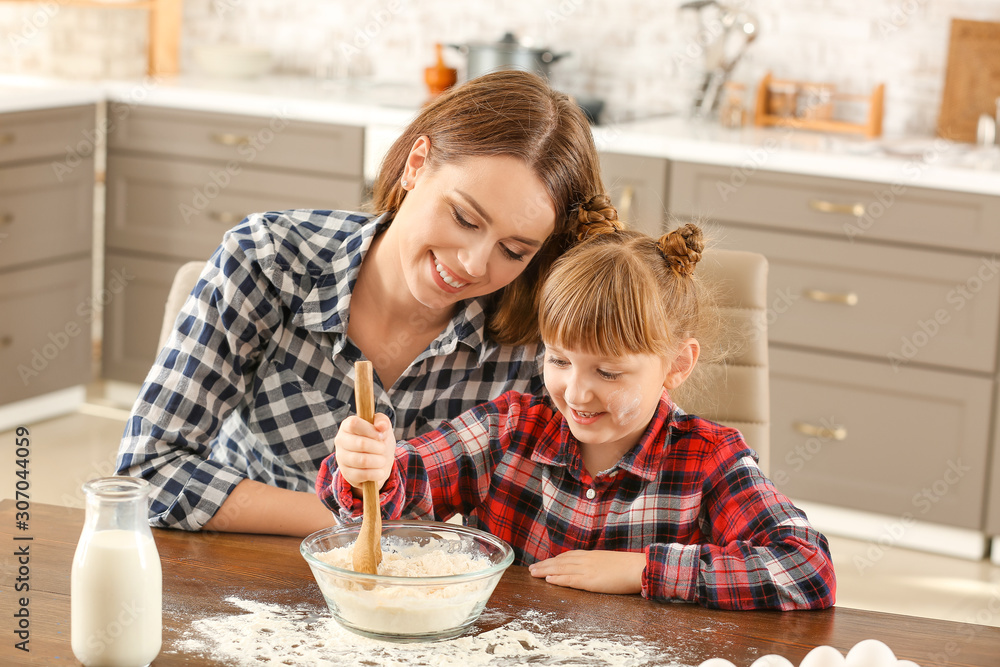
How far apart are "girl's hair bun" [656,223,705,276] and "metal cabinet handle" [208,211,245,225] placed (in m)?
2.39

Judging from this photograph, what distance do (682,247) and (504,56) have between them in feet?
7.16

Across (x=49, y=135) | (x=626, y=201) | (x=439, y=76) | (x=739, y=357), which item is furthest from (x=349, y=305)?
(x=439, y=76)

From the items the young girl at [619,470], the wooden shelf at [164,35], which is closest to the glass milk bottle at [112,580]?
the young girl at [619,470]

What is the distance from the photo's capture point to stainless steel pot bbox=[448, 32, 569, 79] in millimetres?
3361

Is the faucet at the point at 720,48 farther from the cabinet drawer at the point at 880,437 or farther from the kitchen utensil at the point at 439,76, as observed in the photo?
the cabinet drawer at the point at 880,437

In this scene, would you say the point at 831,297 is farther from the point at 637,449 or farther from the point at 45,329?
the point at 45,329

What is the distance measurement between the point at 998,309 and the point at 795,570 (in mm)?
1884

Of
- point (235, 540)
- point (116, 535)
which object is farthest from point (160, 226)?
point (116, 535)

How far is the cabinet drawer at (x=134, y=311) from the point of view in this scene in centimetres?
362

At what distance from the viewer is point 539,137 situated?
1421 mm

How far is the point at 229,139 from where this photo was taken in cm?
345

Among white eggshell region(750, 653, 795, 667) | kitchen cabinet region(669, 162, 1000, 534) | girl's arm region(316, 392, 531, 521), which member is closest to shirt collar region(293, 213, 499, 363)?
girl's arm region(316, 392, 531, 521)

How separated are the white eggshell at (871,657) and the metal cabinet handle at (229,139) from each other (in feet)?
9.45

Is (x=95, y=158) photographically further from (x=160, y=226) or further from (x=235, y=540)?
(x=235, y=540)
